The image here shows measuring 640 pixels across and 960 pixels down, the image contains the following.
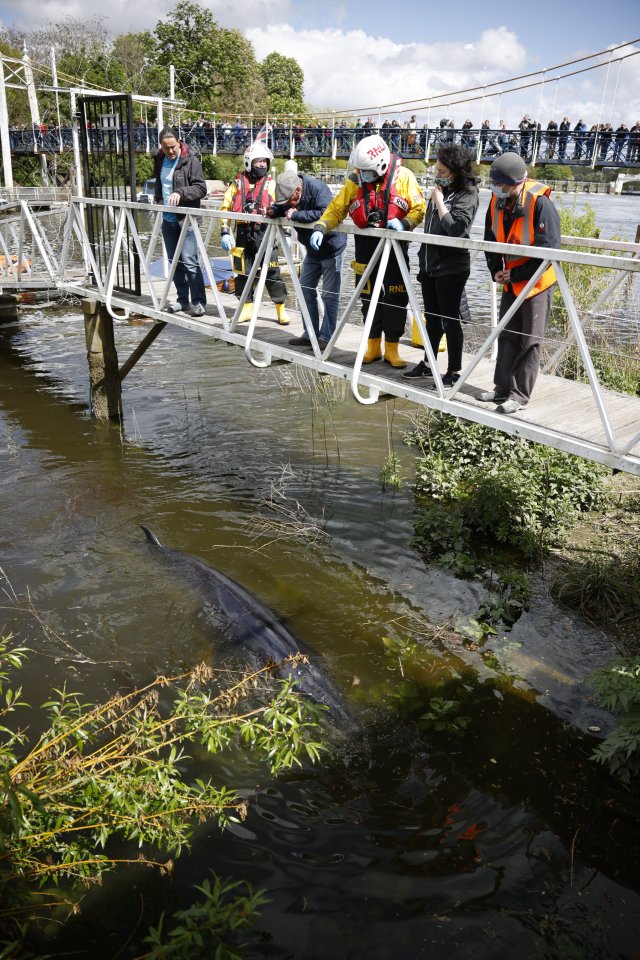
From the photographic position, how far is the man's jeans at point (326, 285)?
6668mm

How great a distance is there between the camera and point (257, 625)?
5359mm

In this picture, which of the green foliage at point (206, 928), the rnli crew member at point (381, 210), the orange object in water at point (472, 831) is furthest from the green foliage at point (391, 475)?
the green foliage at point (206, 928)

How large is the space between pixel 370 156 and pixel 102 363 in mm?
5868

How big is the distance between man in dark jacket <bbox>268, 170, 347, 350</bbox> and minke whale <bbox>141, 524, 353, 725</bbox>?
2.42m

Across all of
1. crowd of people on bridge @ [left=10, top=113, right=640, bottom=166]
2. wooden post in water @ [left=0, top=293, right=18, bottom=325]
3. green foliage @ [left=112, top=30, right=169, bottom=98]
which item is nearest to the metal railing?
crowd of people on bridge @ [left=10, top=113, right=640, bottom=166]

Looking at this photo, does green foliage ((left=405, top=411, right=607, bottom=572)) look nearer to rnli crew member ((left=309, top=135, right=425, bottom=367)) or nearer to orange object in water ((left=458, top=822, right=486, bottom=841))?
rnli crew member ((left=309, top=135, right=425, bottom=367))

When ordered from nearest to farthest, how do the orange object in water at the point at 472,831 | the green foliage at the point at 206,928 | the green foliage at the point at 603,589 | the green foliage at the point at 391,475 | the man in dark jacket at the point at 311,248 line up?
the green foliage at the point at 206,928 < the orange object in water at the point at 472,831 < the green foliage at the point at 603,589 < the man in dark jacket at the point at 311,248 < the green foliage at the point at 391,475

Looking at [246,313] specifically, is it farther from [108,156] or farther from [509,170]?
[509,170]

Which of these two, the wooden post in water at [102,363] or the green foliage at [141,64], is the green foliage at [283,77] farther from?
the wooden post in water at [102,363]

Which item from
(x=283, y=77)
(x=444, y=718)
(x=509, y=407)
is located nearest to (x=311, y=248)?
(x=509, y=407)

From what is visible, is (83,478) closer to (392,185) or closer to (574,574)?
(392,185)

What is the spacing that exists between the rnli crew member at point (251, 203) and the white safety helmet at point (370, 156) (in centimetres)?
155

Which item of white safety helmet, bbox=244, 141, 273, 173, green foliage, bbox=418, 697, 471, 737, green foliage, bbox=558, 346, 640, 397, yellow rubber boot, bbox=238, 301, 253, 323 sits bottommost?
green foliage, bbox=418, 697, 471, 737

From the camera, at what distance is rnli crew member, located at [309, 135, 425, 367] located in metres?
5.56
